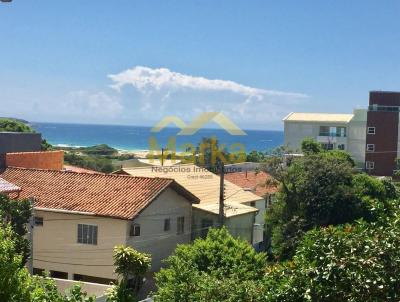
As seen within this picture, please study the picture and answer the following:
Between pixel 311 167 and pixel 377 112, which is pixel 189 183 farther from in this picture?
pixel 377 112

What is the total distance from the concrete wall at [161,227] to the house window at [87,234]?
1492 millimetres

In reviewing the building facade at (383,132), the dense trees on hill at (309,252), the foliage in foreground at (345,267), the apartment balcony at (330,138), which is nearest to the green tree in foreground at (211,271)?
the dense trees on hill at (309,252)

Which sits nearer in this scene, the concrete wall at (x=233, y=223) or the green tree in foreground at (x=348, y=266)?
the green tree in foreground at (x=348, y=266)

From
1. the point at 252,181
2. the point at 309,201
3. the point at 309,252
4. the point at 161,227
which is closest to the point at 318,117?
the point at 252,181

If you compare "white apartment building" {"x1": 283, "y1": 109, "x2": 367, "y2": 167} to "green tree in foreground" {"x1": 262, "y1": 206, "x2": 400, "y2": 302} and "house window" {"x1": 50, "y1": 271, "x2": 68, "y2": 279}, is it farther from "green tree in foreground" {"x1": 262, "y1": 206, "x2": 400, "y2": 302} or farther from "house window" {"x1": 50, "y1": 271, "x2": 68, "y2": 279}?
"green tree in foreground" {"x1": 262, "y1": 206, "x2": 400, "y2": 302}

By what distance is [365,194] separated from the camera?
1340 inches

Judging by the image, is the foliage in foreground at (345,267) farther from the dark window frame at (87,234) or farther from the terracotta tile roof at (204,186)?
the terracotta tile roof at (204,186)

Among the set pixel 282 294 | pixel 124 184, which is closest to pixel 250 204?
pixel 124 184

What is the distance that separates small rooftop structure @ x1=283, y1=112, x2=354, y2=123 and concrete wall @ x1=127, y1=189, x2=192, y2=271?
4152 centimetres

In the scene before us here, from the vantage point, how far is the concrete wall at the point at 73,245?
23188 mm

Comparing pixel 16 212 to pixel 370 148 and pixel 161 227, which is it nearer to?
pixel 161 227

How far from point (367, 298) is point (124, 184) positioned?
1923cm

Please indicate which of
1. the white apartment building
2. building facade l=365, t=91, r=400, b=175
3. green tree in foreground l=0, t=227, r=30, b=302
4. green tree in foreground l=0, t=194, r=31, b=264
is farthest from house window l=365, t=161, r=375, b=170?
green tree in foreground l=0, t=227, r=30, b=302

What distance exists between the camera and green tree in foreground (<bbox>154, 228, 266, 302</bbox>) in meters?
13.4
